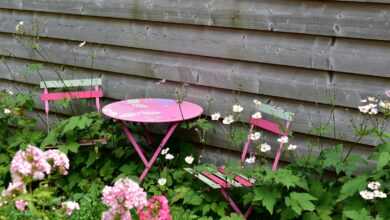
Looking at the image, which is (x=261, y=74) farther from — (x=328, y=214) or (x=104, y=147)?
(x=104, y=147)

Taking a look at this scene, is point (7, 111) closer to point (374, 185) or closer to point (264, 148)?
point (264, 148)

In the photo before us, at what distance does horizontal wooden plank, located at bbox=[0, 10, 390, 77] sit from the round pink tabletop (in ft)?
1.29

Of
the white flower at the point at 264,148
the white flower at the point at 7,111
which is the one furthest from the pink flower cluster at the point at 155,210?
the white flower at the point at 7,111

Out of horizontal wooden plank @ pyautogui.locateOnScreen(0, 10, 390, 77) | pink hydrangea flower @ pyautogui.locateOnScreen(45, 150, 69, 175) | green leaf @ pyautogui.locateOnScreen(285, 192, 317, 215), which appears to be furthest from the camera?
horizontal wooden plank @ pyautogui.locateOnScreen(0, 10, 390, 77)

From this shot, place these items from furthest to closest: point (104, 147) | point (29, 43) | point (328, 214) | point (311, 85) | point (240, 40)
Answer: point (29, 43) → point (104, 147) → point (240, 40) → point (311, 85) → point (328, 214)

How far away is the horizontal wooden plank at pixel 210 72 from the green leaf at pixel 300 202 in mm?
633

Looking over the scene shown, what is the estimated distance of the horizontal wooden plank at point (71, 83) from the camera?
4793mm

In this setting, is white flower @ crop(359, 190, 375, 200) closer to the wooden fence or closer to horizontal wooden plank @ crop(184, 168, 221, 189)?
the wooden fence

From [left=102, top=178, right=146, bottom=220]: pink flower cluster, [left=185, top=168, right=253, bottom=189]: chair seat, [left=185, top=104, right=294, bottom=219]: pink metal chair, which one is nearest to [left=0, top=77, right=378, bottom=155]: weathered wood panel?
[left=185, top=104, right=294, bottom=219]: pink metal chair

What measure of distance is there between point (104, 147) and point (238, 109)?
1295mm

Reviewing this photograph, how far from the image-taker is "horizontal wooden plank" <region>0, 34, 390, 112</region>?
12.1 ft

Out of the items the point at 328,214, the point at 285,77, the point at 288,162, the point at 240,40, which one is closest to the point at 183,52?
the point at 240,40

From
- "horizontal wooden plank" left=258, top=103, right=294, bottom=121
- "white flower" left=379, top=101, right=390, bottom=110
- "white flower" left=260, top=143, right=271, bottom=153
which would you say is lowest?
"white flower" left=260, top=143, right=271, bottom=153

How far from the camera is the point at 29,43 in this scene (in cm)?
526
